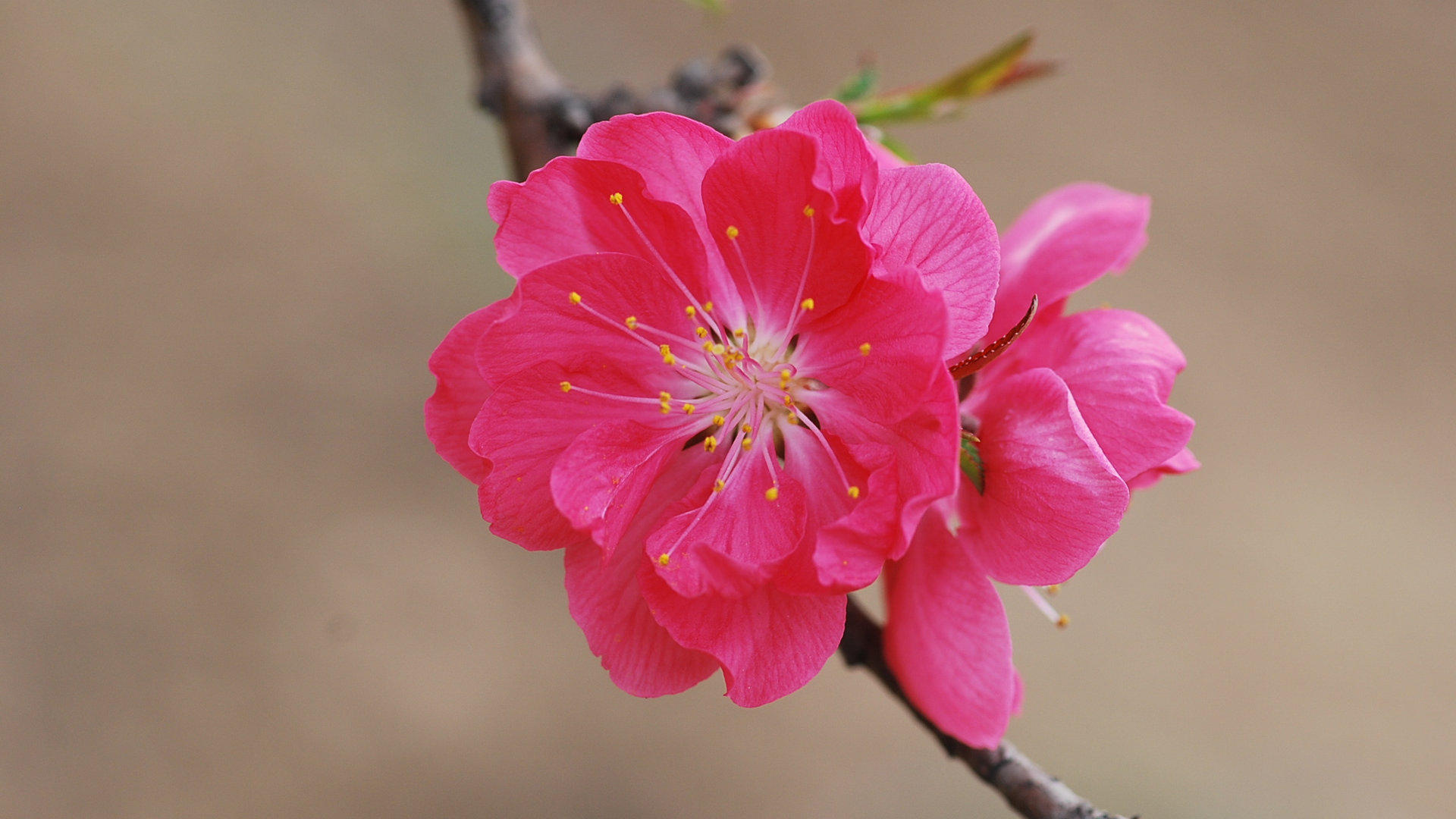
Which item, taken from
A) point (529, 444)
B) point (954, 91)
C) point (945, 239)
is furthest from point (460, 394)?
point (954, 91)

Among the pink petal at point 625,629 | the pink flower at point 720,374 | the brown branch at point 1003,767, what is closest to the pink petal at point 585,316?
the pink flower at point 720,374

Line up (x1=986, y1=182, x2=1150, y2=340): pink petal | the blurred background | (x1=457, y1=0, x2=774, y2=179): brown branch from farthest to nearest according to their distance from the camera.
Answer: the blurred background < (x1=457, y1=0, x2=774, y2=179): brown branch < (x1=986, y1=182, x2=1150, y2=340): pink petal

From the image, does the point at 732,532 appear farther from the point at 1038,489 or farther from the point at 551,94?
the point at 551,94

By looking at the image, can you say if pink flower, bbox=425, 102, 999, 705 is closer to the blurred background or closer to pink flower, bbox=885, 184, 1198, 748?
pink flower, bbox=885, 184, 1198, 748

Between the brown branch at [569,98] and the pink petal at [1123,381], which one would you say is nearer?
the pink petal at [1123,381]

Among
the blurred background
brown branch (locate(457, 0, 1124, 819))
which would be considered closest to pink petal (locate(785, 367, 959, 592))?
brown branch (locate(457, 0, 1124, 819))

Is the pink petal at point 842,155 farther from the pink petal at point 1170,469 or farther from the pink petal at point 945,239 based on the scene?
the pink petal at point 1170,469
